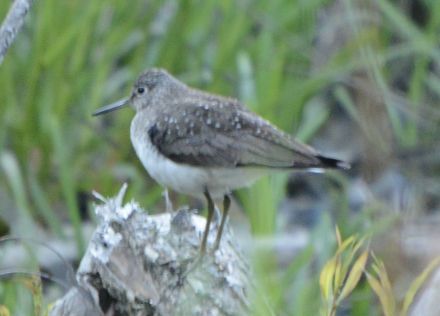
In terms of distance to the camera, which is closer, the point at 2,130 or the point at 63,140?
the point at 2,130

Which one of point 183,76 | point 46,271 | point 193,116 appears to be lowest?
point 46,271

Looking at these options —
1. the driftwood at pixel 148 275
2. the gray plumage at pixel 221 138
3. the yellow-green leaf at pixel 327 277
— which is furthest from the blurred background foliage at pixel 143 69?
the yellow-green leaf at pixel 327 277

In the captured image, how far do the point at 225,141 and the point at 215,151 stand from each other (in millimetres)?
77

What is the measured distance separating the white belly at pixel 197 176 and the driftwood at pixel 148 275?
177mm

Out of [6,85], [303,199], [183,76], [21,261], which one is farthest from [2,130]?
[303,199]

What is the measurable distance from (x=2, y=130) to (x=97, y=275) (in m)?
2.44

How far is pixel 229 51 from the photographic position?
571 cm

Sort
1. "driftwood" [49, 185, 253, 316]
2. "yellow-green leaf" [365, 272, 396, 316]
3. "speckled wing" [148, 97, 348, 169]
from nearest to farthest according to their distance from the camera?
"yellow-green leaf" [365, 272, 396, 316], "driftwood" [49, 185, 253, 316], "speckled wing" [148, 97, 348, 169]

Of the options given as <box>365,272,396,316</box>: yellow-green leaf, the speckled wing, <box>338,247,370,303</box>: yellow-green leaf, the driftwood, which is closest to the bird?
the speckled wing

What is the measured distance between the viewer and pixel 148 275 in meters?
2.89

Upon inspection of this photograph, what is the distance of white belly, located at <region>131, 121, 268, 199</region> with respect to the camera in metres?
3.26

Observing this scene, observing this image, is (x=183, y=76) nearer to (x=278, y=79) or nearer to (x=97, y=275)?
(x=278, y=79)

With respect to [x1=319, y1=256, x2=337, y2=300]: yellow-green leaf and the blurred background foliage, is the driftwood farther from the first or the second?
the blurred background foliage

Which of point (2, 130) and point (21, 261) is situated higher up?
point (2, 130)
